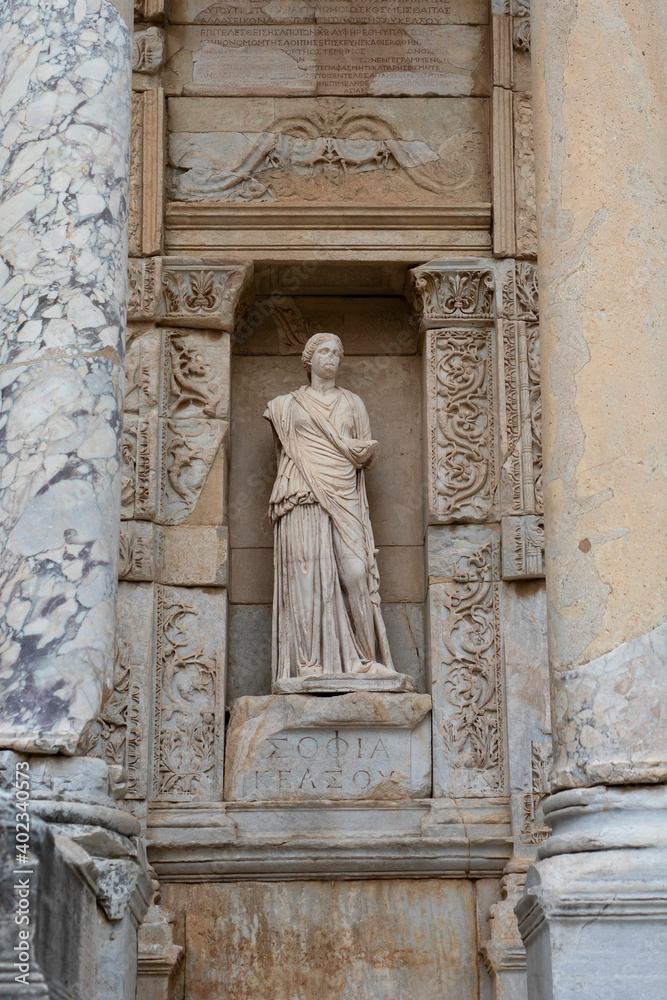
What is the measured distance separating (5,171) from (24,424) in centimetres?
158

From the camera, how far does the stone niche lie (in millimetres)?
10570

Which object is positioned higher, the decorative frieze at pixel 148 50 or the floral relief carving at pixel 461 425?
the decorative frieze at pixel 148 50

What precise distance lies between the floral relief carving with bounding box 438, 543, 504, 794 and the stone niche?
532 millimetres

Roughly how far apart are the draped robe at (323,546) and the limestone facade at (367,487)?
353mm

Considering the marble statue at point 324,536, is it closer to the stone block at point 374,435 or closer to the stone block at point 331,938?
the stone block at point 374,435

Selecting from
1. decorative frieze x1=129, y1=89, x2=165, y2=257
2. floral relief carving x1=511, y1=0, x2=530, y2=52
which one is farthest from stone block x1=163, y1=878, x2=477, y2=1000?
floral relief carving x1=511, y1=0, x2=530, y2=52

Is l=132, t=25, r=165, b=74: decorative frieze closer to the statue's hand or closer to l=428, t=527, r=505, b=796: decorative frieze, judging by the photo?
the statue's hand

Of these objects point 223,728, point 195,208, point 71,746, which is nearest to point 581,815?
point 71,746

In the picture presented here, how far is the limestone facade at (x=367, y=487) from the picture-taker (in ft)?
22.4

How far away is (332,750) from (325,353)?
117 inches

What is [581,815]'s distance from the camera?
664 centimetres

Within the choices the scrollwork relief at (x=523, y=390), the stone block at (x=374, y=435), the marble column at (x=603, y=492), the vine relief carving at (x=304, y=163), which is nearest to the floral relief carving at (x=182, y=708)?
the stone block at (x=374, y=435)

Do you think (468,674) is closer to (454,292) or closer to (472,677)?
(472,677)

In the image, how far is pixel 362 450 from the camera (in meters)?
10.3
